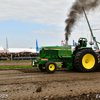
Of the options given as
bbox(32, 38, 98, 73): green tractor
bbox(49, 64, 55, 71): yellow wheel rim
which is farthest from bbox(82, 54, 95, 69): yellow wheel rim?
bbox(49, 64, 55, 71): yellow wheel rim

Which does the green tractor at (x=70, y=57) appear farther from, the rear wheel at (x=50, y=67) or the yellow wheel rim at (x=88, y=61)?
the rear wheel at (x=50, y=67)

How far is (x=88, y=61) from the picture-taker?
395 inches

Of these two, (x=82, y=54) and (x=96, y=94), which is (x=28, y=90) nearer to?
(x=96, y=94)

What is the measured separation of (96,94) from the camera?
4.77m

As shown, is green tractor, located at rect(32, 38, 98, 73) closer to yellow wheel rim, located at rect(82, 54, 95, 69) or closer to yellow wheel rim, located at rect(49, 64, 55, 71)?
yellow wheel rim, located at rect(82, 54, 95, 69)

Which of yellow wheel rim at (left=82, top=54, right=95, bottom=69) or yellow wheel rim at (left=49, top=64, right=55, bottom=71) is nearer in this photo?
yellow wheel rim at (left=49, top=64, right=55, bottom=71)

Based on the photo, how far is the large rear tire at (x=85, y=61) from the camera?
9.52 meters

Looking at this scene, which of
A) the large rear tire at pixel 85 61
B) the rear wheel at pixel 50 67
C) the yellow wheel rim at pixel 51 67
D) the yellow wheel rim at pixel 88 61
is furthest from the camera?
the yellow wheel rim at pixel 88 61

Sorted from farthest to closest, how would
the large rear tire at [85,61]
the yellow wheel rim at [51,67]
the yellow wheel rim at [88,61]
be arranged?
the yellow wheel rim at [88,61], the large rear tire at [85,61], the yellow wheel rim at [51,67]

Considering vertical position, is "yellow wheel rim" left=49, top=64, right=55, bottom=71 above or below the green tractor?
below

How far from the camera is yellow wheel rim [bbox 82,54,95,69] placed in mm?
9798

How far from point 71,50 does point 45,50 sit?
5.43 ft

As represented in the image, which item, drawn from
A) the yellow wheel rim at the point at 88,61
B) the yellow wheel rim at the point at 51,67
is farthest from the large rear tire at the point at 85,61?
the yellow wheel rim at the point at 51,67

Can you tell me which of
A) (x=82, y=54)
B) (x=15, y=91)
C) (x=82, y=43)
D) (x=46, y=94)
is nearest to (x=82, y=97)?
(x=46, y=94)
